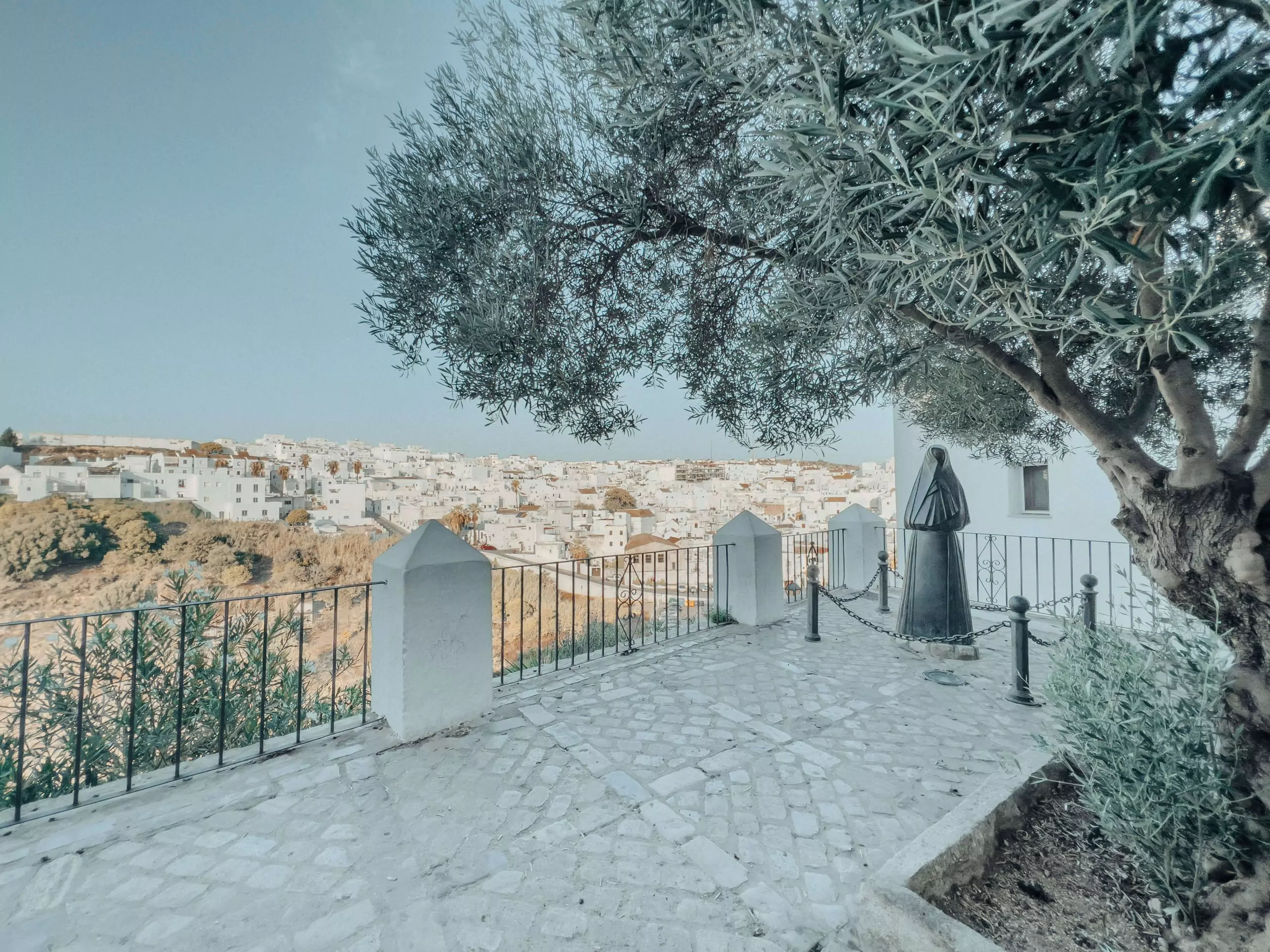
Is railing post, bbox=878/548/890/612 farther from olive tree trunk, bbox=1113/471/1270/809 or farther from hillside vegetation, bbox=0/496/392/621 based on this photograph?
hillside vegetation, bbox=0/496/392/621

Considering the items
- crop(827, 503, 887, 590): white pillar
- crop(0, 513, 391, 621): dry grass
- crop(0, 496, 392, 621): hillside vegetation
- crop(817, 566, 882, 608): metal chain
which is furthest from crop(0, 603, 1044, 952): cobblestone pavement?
crop(0, 496, 392, 621): hillside vegetation

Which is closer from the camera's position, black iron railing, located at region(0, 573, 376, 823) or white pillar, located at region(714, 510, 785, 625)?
black iron railing, located at region(0, 573, 376, 823)

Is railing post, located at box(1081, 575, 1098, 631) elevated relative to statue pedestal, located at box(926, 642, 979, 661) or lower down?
elevated

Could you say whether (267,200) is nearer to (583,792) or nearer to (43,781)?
(43,781)

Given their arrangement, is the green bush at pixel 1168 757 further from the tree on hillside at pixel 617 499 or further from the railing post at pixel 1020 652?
the tree on hillside at pixel 617 499

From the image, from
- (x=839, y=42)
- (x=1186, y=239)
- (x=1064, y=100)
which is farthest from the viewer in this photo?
(x=1186, y=239)

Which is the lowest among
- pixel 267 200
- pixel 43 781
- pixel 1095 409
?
pixel 43 781

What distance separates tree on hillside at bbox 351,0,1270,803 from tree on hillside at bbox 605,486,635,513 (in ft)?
26.8

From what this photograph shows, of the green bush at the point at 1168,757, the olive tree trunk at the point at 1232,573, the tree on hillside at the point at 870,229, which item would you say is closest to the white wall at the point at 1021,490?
the tree on hillside at the point at 870,229

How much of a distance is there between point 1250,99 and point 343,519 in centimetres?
1624

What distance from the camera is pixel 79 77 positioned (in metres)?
11.5

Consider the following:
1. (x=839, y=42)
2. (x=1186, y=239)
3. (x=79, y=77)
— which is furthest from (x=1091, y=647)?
(x=79, y=77)

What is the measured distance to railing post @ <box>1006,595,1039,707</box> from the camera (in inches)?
166

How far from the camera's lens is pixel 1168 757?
1.73 metres
